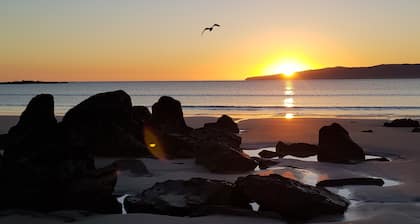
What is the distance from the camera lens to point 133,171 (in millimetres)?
15445

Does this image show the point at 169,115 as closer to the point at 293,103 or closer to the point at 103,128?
the point at 103,128

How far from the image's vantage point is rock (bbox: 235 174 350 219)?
10297 millimetres

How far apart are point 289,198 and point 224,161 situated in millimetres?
5645

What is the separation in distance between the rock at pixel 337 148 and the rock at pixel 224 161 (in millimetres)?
3236

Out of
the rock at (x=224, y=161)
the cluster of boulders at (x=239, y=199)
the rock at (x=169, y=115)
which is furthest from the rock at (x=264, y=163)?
the rock at (x=169, y=115)

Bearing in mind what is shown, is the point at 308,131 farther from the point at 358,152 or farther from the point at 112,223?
the point at 112,223

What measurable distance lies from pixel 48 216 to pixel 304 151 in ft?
39.7

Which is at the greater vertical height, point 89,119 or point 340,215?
point 89,119

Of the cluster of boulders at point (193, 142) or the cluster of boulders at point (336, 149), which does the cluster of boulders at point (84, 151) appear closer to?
the cluster of boulders at point (193, 142)

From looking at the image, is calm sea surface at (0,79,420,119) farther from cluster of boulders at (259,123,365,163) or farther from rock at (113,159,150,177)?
rock at (113,159,150,177)

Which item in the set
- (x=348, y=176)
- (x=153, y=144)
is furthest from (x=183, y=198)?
(x=153, y=144)

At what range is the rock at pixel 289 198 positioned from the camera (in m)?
10.3

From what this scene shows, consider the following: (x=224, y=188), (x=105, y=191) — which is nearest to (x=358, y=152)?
(x=224, y=188)

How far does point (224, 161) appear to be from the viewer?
15844 mm
